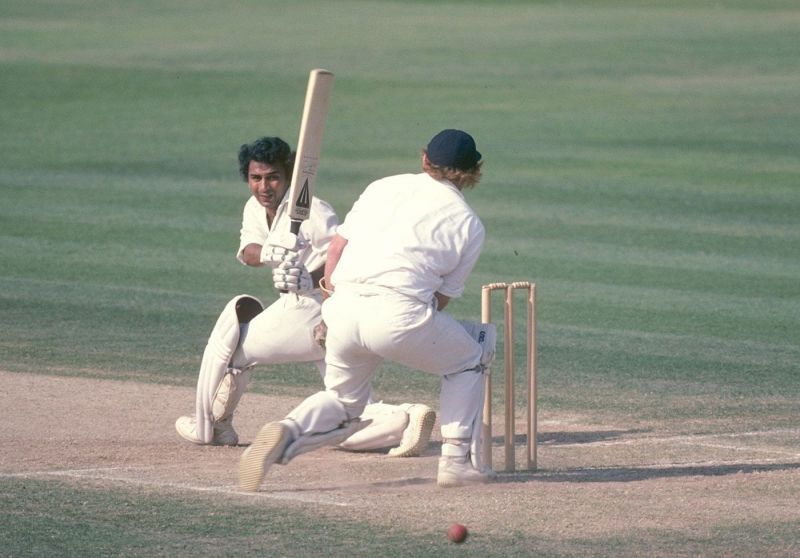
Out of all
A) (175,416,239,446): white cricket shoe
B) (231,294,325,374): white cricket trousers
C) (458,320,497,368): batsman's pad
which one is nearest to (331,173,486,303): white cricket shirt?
(458,320,497,368): batsman's pad

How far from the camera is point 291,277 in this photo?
28.0 feet

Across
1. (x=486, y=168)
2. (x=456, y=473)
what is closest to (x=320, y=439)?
(x=456, y=473)

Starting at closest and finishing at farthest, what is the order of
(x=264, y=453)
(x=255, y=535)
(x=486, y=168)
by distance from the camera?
(x=255, y=535) → (x=264, y=453) → (x=486, y=168)

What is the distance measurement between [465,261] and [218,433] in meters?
1.98

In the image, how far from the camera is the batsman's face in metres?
8.99

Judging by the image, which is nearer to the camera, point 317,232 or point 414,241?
point 414,241

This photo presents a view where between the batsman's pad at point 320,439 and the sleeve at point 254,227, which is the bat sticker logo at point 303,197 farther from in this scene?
the batsman's pad at point 320,439

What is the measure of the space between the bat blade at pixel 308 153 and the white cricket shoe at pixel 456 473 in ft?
5.33

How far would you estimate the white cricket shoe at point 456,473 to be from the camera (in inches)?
303

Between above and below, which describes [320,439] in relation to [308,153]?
below

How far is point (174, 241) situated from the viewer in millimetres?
16578

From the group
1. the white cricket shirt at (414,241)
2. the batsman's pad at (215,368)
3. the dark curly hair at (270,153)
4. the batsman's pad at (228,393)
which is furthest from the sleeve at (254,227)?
the white cricket shirt at (414,241)

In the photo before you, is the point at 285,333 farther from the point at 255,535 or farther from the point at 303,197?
the point at 255,535

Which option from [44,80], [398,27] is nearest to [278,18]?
[398,27]
